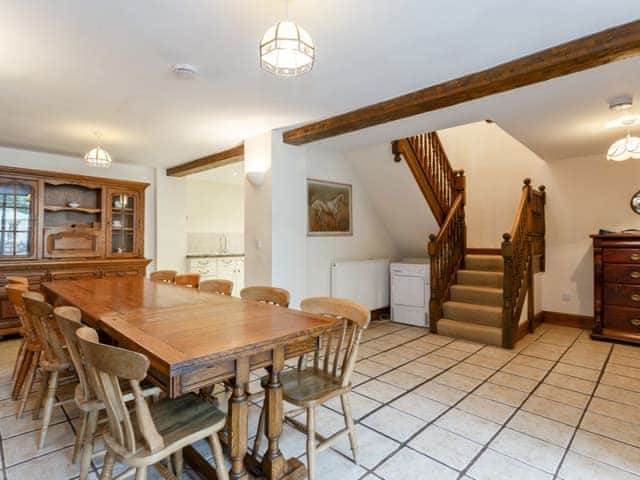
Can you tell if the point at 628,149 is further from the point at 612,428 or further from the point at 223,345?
the point at 223,345

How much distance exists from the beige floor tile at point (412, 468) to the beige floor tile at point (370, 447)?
6 cm

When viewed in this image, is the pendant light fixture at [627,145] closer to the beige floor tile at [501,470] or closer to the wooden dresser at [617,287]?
the wooden dresser at [617,287]

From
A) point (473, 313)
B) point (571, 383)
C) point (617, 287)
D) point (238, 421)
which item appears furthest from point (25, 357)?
point (617, 287)

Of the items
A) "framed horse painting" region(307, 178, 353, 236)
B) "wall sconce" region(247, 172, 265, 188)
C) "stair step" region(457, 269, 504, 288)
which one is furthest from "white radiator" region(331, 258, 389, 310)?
"wall sconce" region(247, 172, 265, 188)

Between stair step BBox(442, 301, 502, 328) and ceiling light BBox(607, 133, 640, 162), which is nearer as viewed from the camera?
ceiling light BBox(607, 133, 640, 162)

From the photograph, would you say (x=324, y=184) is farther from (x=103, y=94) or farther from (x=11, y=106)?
(x=11, y=106)

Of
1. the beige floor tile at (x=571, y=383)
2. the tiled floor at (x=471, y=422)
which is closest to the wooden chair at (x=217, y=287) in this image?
the tiled floor at (x=471, y=422)

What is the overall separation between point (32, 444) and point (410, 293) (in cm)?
430

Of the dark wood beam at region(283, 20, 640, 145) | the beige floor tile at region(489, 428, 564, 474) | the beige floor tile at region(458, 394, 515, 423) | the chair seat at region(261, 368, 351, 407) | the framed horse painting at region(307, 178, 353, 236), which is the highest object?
the dark wood beam at region(283, 20, 640, 145)

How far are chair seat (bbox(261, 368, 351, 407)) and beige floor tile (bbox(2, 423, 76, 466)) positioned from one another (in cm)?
144

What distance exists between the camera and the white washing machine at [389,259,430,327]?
16.5 ft

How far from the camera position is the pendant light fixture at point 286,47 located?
5.36 ft

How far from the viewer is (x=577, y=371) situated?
3.36 metres

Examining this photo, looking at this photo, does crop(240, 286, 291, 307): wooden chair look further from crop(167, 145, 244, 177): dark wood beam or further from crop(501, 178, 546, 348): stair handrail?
crop(501, 178, 546, 348): stair handrail
